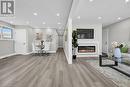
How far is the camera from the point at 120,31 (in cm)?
792

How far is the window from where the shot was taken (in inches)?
294

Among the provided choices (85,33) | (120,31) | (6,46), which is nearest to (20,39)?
(6,46)

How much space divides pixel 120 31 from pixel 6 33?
27.8ft

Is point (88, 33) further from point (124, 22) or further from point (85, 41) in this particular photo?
point (124, 22)

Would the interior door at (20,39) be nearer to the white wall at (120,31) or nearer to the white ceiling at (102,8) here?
the white ceiling at (102,8)

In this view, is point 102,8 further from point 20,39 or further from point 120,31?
point 20,39

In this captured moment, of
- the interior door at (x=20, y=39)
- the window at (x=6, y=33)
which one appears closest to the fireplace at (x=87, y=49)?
the interior door at (x=20, y=39)

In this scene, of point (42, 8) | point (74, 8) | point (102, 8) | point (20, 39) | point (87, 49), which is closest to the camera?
Answer: point (74, 8)

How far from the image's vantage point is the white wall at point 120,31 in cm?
707

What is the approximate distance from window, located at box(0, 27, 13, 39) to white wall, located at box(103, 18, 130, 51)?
8371 millimetres

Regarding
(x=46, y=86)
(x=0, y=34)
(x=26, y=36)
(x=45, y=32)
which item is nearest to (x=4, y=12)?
(x=0, y=34)

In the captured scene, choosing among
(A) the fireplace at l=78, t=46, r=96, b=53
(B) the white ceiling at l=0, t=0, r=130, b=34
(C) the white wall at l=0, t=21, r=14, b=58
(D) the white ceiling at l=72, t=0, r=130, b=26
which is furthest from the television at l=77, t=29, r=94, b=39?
(C) the white wall at l=0, t=21, r=14, b=58

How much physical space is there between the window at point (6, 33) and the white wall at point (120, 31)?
8371 mm

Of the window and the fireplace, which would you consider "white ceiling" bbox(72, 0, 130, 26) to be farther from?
the window
